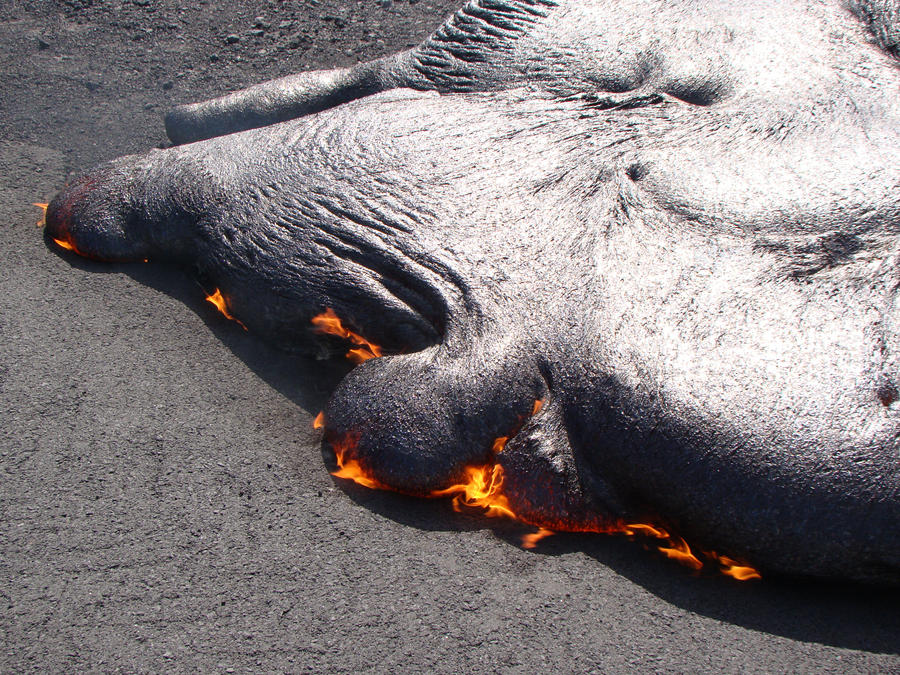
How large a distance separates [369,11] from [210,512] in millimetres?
3952

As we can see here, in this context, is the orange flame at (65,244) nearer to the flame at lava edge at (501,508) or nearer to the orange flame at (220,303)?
the orange flame at (220,303)

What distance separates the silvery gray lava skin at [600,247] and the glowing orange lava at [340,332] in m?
0.04

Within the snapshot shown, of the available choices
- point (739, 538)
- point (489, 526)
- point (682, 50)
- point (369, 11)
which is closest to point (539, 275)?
point (489, 526)

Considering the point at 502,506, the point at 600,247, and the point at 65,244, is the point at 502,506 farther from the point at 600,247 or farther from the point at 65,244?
the point at 65,244

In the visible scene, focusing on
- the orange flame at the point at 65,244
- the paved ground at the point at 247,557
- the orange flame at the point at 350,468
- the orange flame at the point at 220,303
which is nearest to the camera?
the paved ground at the point at 247,557

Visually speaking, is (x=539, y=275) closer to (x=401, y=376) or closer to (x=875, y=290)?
(x=401, y=376)

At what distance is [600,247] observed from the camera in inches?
101

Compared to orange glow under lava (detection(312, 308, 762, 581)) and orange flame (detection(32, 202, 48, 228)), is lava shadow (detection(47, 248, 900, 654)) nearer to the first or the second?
orange glow under lava (detection(312, 308, 762, 581))

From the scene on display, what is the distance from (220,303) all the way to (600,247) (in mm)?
1520

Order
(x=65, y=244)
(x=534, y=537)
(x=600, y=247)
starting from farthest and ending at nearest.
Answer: (x=65, y=244) < (x=600, y=247) < (x=534, y=537)

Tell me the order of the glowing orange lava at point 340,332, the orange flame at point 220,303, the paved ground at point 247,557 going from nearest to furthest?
the paved ground at point 247,557, the glowing orange lava at point 340,332, the orange flame at point 220,303

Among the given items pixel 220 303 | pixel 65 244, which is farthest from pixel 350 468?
pixel 65 244

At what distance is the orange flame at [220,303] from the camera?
2.94 metres

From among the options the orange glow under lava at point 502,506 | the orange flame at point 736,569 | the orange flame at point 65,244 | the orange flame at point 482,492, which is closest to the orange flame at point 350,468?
the orange glow under lava at point 502,506
